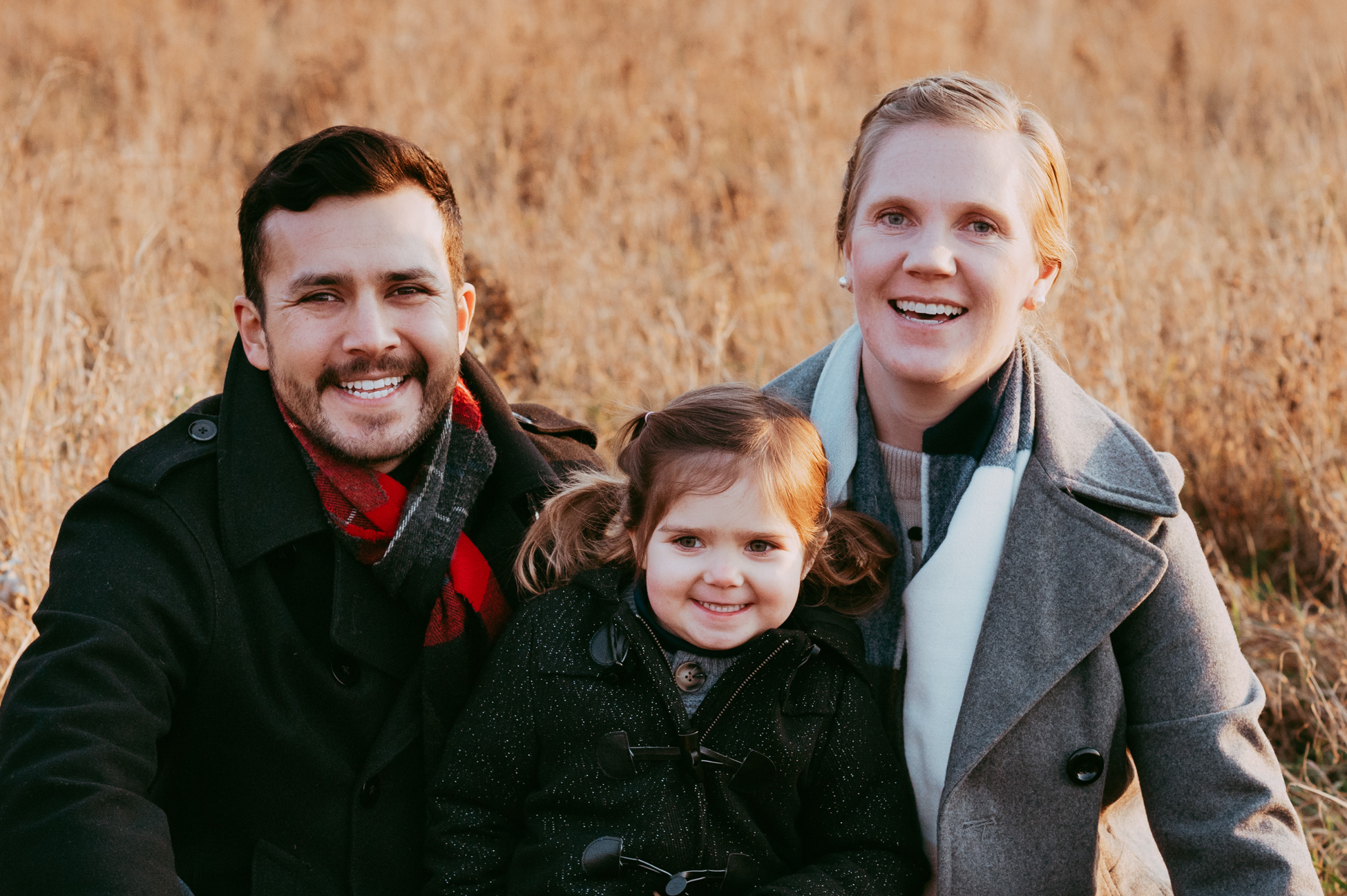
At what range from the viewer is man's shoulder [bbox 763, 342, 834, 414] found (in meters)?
2.96

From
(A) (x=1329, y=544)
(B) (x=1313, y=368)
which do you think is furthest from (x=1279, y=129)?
(A) (x=1329, y=544)

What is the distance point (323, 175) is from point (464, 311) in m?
0.48

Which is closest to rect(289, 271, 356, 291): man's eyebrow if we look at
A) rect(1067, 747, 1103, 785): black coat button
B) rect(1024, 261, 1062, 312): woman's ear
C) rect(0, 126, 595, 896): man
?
rect(0, 126, 595, 896): man

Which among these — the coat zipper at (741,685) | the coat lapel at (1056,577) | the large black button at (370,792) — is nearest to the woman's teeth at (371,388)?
the large black button at (370,792)

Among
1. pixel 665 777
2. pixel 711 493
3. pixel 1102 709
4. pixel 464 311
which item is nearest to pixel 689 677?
pixel 665 777

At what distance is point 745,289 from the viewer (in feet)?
18.7

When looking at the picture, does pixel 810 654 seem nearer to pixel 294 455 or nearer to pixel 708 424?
pixel 708 424

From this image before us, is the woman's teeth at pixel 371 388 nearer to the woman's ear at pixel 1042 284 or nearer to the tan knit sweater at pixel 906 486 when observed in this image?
the tan knit sweater at pixel 906 486

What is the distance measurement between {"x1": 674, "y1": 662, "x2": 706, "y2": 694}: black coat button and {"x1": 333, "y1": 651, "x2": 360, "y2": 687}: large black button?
67 centimetres

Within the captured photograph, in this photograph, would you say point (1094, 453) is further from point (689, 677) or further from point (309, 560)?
point (309, 560)

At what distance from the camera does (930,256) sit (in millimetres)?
2500

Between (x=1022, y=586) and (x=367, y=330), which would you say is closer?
(x=1022, y=586)

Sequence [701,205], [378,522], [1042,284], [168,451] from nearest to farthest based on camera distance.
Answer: [168,451] < [378,522] < [1042,284] < [701,205]

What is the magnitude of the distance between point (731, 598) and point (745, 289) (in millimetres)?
3471
